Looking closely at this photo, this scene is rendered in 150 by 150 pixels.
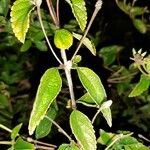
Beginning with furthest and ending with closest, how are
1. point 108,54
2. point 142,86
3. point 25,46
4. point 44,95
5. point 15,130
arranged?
point 108,54 < point 25,46 < point 142,86 < point 15,130 < point 44,95

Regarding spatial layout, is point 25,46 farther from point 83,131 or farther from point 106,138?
point 83,131

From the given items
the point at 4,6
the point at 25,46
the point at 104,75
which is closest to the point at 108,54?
the point at 104,75

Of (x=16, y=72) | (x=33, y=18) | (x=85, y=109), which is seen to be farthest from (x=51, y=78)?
(x=16, y=72)

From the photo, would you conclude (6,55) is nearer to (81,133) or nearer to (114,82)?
(114,82)

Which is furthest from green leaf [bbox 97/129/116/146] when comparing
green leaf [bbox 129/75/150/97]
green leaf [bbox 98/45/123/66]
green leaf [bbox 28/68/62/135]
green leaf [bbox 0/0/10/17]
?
green leaf [bbox 98/45/123/66]

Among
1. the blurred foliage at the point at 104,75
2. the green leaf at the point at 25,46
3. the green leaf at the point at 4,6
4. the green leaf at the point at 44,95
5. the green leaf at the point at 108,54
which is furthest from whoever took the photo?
the green leaf at the point at 108,54

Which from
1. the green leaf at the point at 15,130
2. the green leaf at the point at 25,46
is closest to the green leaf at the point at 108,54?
the green leaf at the point at 25,46

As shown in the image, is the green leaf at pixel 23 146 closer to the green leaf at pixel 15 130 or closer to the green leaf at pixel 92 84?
the green leaf at pixel 15 130
